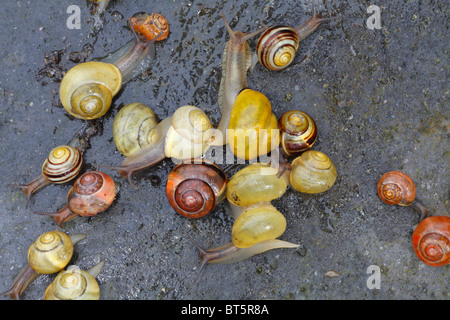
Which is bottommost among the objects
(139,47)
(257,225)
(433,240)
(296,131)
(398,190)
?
(433,240)

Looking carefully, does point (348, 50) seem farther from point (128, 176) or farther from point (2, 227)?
point (2, 227)

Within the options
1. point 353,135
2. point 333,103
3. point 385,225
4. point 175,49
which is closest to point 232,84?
point 175,49

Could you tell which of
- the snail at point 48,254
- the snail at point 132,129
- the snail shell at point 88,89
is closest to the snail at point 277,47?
the snail at point 132,129

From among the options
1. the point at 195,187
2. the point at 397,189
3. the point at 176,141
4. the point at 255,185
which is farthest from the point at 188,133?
the point at 397,189

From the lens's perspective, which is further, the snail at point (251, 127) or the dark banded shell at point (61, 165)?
the dark banded shell at point (61, 165)

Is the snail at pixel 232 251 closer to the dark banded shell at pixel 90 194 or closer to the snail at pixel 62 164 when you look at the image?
the dark banded shell at pixel 90 194

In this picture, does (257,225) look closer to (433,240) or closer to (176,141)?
(176,141)

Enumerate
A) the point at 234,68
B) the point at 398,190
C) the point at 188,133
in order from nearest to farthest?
the point at 188,133, the point at 398,190, the point at 234,68

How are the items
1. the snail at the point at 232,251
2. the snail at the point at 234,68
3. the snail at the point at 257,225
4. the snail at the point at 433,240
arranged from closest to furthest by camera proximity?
the snail at the point at 257,225, the snail at the point at 433,240, the snail at the point at 232,251, the snail at the point at 234,68
